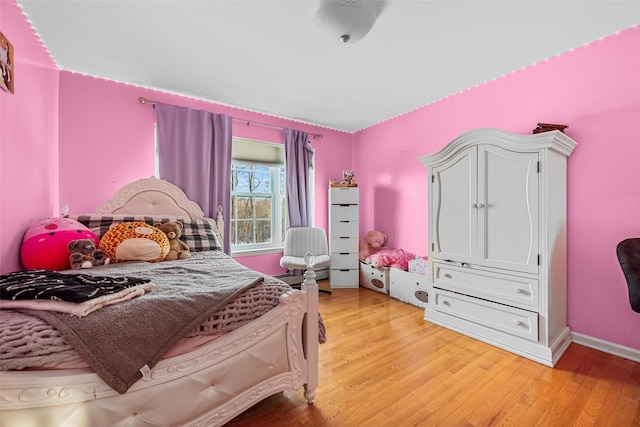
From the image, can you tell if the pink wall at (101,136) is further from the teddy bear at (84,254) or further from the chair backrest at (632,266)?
the chair backrest at (632,266)

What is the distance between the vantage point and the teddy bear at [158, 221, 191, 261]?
2172 mm

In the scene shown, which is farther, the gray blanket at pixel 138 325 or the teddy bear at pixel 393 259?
the teddy bear at pixel 393 259

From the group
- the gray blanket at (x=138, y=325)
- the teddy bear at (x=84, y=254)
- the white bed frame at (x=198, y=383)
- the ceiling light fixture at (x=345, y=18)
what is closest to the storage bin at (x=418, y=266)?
the white bed frame at (x=198, y=383)

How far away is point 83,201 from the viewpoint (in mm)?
2670

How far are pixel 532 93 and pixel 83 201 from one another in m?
4.35

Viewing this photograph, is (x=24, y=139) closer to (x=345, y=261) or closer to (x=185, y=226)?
(x=185, y=226)

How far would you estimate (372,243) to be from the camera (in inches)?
156

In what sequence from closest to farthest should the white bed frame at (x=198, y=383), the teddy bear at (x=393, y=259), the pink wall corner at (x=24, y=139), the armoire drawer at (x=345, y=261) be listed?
the white bed frame at (x=198, y=383), the pink wall corner at (x=24, y=139), the teddy bear at (x=393, y=259), the armoire drawer at (x=345, y=261)

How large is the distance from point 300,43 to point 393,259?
2558 millimetres

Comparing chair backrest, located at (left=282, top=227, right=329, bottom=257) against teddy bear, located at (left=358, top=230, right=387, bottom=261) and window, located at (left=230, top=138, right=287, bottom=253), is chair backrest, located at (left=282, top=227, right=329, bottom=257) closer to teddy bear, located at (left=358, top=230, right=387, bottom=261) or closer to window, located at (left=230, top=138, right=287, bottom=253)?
window, located at (left=230, top=138, right=287, bottom=253)

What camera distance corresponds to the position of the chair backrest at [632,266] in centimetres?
162

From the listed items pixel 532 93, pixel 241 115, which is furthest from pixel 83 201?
pixel 532 93

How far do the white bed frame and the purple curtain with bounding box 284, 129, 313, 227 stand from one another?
2418 millimetres

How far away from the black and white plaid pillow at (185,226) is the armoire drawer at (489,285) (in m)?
2.16
